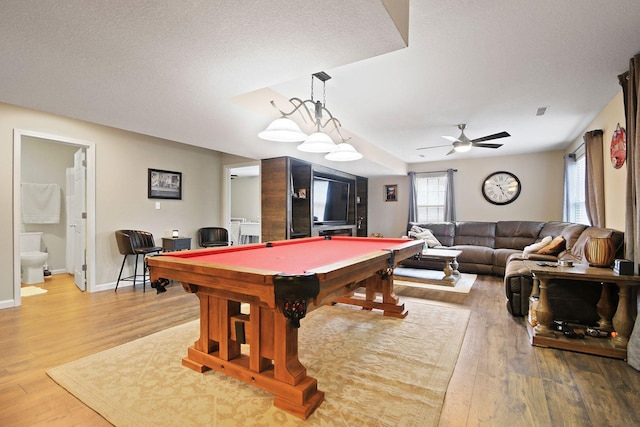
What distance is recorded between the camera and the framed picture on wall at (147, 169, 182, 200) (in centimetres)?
490

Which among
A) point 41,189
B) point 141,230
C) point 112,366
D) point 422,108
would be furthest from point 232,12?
point 41,189

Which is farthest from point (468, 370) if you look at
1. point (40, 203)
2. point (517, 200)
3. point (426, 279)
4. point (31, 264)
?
point (40, 203)

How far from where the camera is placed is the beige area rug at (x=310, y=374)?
1.57m

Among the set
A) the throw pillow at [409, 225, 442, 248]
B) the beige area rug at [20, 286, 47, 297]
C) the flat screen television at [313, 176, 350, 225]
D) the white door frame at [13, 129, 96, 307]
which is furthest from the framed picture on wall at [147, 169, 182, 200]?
the throw pillow at [409, 225, 442, 248]

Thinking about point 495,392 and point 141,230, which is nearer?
point 495,392

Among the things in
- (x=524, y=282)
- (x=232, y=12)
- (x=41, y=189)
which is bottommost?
(x=524, y=282)

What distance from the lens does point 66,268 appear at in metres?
5.54

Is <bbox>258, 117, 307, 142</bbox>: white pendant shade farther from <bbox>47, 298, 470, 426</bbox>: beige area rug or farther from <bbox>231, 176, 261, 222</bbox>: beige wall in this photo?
<bbox>231, 176, 261, 222</bbox>: beige wall

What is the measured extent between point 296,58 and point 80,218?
4.21 metres

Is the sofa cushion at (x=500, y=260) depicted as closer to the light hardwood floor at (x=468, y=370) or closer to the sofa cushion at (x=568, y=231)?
the sofa cushion at (x=568, y=231)

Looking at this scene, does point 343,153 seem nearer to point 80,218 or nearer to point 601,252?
point 601,252

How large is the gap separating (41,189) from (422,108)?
642 cm

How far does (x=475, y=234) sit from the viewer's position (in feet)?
20.5

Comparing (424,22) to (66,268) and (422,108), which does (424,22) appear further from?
(66,268)
